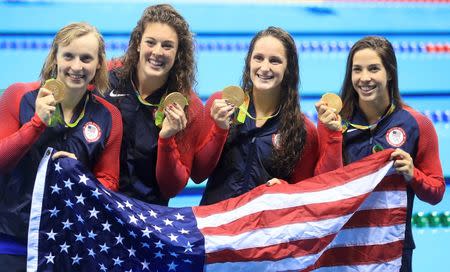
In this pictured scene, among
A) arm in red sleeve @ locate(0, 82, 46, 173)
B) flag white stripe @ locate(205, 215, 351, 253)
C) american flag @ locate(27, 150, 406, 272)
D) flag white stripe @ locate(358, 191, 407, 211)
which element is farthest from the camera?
flag white stripe @ locate(358, 191, 407, 211)

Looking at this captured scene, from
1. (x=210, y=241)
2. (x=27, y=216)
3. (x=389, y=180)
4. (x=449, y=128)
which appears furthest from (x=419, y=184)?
(x=449, y=128)

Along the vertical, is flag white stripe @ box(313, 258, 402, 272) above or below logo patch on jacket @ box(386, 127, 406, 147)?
below

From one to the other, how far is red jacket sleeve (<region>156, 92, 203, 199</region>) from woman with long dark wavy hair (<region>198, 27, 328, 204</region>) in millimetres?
57

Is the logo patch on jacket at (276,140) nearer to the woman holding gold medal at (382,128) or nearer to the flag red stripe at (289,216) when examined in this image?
the woman holding gold medal at (382,128)

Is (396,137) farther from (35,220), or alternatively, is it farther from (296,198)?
(35,220)

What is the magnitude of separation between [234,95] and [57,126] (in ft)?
2.28

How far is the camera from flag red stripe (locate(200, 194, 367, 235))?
340cm

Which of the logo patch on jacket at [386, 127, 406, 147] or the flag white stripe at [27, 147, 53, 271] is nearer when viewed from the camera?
the flag white stripe at [27, 147, 53, 271]

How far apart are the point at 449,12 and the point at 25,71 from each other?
14.0ft

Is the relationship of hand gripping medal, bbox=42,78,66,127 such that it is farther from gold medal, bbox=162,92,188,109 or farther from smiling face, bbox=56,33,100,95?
gold medal, bbox=162,92,188,109

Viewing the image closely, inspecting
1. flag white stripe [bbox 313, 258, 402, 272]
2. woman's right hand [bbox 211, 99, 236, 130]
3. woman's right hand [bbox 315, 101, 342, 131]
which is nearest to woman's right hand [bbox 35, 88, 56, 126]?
woman's right hand [bbox 211, 99, 236, 130]

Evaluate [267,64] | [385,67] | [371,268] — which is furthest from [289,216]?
[385,67]

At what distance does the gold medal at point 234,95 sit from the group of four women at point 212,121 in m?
0.02

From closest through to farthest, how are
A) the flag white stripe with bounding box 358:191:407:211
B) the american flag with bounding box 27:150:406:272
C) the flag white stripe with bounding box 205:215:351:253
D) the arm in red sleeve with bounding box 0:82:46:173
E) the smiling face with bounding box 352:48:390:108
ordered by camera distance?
the arm in red sleeve with bounding box 0:82:46:173
the american flag with bounding box 27:150:406:272
the flag white stripe with bounding box 205:215:351:253
the flag white stripe with bounding box 358:191:407:211
the smiling face with bounding box 352:48:390:108
